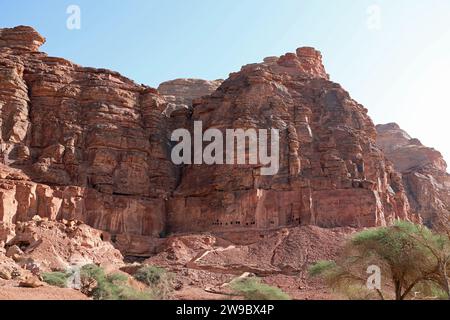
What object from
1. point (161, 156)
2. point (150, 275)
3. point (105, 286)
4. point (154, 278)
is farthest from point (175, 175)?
point (105, 286)

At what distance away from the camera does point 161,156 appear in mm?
68125

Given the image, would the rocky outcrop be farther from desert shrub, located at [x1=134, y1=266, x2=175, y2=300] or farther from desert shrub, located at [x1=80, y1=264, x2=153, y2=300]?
desert shrub, located at [x1=80, y1=264, x2=153, y2=300]

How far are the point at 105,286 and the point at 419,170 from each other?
84336mm

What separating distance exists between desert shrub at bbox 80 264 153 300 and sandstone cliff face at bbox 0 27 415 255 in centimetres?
2019

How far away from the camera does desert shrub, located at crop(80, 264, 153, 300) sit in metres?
27.8

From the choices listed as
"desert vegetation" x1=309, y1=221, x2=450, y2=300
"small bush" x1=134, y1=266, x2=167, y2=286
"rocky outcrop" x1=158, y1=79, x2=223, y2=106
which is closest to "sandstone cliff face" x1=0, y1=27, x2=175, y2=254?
"small bush" x1=134, y1=266, x2=167, y2=286

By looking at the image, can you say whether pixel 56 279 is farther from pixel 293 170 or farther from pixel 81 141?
pixel 293 170

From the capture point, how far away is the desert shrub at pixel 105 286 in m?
27.8

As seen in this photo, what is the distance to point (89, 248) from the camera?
51.4 meters

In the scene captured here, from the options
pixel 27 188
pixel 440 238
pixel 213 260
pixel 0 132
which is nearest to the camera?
pixel 440 238

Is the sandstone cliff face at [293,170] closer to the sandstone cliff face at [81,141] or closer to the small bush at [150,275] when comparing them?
the sandstone cliff face at [81,141]

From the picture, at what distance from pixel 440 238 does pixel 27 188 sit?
38.7m
